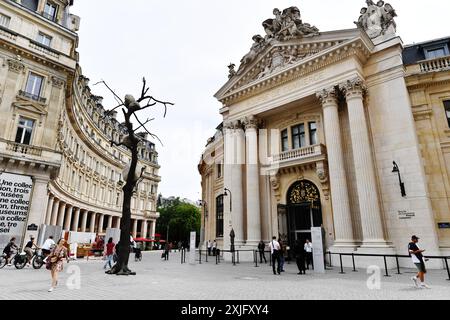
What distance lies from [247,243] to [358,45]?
15.1 meters

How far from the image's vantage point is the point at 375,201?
15.3 m

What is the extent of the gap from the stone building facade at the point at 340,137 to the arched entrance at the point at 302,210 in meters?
0.07

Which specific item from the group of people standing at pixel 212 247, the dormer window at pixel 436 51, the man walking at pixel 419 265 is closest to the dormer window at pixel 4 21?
the group of people standing at pixel 212 247

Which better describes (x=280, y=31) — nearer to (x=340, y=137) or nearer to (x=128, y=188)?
(x=340, y=137)

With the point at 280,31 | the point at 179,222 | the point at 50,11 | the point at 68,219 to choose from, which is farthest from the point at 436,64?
the point at 179,222

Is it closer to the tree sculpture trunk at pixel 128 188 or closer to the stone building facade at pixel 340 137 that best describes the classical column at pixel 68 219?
the stone building facade at pixel 340 137

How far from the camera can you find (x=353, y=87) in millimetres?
17328

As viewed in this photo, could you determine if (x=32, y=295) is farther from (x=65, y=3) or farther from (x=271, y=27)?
(x=65, y=3)

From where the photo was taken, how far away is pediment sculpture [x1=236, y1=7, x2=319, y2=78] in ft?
67.8

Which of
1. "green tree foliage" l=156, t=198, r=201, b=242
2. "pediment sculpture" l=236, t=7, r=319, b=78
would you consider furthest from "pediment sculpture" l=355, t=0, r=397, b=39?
"green tree foliage" l=156, t=198, r=201, b=242

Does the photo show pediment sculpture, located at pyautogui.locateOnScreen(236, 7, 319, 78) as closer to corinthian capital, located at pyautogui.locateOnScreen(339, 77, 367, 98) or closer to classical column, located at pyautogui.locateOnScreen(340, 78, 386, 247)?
corinthian capital, located at pyautogui.locateOnScreen(339, 77, 367, 98)

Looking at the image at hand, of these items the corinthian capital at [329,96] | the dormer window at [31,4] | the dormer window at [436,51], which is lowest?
the corinthian capital at [329,96]

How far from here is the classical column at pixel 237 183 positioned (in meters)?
20.9

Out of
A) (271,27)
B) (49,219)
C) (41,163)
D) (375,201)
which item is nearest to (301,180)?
(375,201)
